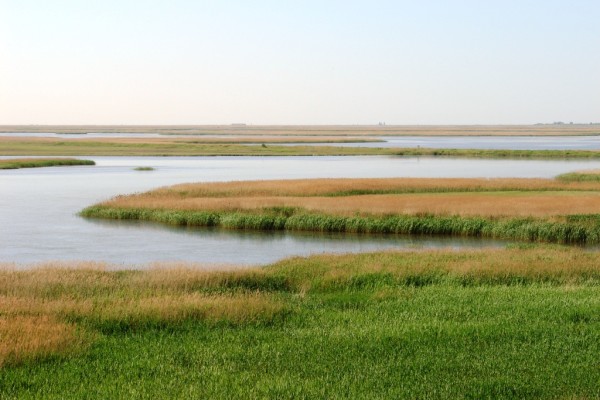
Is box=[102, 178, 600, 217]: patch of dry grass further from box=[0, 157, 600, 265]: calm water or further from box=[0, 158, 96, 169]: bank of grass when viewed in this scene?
box=[0, 158, 96, 169]: bank of grass

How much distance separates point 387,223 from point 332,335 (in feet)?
79.4

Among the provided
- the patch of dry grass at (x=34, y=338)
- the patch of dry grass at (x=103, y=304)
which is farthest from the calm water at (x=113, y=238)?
the patch of dry grass at (x=34, y=338)

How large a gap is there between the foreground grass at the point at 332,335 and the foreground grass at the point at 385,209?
13926 millimetres

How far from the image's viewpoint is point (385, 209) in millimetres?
41125

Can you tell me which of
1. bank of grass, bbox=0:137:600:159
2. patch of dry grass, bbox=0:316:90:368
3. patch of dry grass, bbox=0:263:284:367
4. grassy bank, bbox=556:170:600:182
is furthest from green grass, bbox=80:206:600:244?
bank of grass, bbox=0:137:600:159

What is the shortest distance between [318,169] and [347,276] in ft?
204

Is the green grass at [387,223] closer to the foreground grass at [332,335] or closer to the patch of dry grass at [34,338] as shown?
the foreground grass at [332,335]

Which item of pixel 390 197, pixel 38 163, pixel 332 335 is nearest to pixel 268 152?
pixel 38 163

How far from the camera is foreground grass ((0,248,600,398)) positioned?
38.4ft

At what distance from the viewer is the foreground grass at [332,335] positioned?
1171 centimetres

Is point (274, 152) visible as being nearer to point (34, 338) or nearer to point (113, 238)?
point (113, 238)

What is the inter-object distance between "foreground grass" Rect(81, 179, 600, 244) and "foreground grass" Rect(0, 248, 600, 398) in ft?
45.7

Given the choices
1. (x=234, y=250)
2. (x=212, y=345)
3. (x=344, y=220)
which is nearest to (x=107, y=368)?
(x=212, y=345)

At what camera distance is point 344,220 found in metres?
39.6
